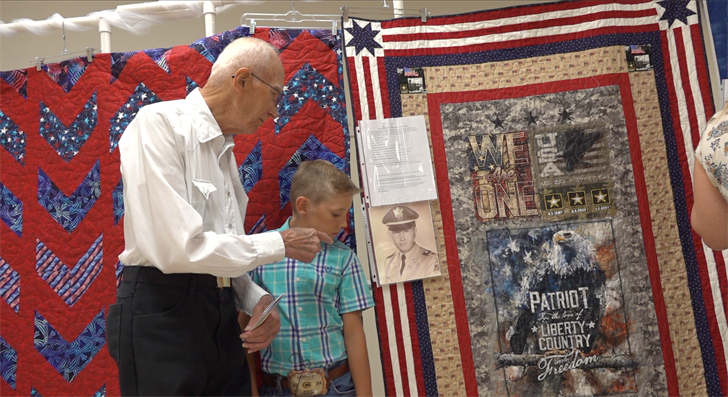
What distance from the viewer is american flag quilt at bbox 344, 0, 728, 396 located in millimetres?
2484

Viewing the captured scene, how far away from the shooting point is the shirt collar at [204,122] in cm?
179

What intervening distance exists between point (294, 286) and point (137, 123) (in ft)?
2.69

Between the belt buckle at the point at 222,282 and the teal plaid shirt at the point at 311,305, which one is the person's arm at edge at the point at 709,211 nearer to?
the teal plaid shirt at the point at 311,305

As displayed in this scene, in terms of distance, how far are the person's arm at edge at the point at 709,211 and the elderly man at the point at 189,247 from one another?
1097mm

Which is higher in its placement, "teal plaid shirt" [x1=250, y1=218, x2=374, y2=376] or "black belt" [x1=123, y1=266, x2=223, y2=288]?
"black belt" [x1=123, y1=266, x2=223, y2=288]

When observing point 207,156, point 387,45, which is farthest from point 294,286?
point 387,45

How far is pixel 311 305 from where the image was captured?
2.24 m

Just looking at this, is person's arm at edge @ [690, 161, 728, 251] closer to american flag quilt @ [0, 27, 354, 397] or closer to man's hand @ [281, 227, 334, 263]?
man's hand @ [281, 227, 334, 263]

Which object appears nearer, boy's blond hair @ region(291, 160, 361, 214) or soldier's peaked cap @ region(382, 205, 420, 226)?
boy's blond hair @ region(291, 160, 361, 214)

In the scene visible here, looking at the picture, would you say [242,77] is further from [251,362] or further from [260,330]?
[251,362]

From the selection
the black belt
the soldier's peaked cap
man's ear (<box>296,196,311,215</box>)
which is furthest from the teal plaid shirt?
the black belt

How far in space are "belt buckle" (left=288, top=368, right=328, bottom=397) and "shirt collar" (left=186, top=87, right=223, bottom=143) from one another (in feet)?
2.87

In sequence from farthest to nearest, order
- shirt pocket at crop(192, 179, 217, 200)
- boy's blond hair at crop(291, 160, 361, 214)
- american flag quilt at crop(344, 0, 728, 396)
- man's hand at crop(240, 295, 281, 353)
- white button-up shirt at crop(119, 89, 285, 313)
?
1. american flag quilt at crop(344, 0, 728, 396)
2. boy's blond hair at crop(291, 160, 361, 214)
3. man's hand at crop(240, 295, 281, 353)
4. shirt pocket at crop(192, 179, 217, 200)
5. white button-up shirt at crop(119, 89, 285, 313)

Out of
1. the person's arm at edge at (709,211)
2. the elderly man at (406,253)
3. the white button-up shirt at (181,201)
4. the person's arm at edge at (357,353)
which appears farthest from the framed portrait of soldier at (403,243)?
the person's arm at edge at (709,211)
